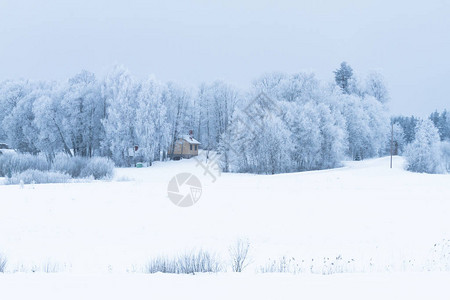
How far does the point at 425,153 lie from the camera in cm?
4697

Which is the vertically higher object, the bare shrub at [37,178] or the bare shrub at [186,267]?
the bare shrub at [37,178]

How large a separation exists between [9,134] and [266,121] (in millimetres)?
35094

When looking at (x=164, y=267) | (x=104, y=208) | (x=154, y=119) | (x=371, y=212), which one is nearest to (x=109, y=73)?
(x=154, y=119)

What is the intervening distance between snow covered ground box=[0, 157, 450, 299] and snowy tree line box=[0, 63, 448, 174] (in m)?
24.5

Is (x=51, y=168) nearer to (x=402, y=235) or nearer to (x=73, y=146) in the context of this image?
(x=73, y=146)

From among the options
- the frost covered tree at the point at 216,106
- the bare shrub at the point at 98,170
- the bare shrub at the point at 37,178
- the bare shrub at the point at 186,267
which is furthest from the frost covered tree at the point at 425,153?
the bare shrub at the point at 186,267

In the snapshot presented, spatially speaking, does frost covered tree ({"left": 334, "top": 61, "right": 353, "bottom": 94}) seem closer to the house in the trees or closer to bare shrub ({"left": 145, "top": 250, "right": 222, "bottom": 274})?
the house in the trees

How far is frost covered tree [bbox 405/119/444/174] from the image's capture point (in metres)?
46.8

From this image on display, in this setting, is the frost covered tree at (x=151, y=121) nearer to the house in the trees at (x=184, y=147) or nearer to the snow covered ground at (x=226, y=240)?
the house in the trees at (x=184, y=147)

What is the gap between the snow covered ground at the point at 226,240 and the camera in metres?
6.06

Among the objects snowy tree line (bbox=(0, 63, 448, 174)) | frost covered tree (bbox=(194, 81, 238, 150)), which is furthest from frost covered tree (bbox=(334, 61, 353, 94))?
frost covered tree (bbox=(194, 81, 238, 150))

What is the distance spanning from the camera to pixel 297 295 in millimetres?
5719

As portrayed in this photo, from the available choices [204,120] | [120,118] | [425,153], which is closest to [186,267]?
[120,118]

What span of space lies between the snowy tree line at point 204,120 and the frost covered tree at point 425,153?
26.2 ft
